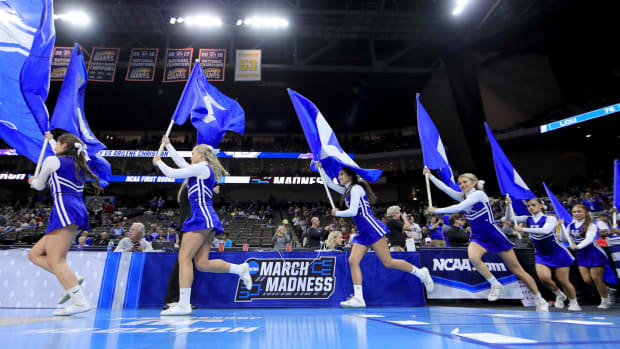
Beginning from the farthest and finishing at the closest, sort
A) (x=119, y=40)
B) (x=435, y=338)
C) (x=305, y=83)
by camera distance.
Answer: (x=305, y=83) < (x=119, y=40) < (x=435, y=338)

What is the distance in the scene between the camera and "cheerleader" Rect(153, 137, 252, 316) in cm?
336

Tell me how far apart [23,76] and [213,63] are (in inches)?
538

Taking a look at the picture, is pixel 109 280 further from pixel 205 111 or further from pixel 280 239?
pixel 280 239

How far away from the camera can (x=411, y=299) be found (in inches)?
196

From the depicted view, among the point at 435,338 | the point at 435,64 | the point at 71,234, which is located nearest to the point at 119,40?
the point at 435,64

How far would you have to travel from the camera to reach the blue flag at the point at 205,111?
16.0ft

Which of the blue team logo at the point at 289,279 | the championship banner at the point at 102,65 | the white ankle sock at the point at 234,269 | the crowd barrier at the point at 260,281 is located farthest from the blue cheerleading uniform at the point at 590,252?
the championship banner at the point at 102,65

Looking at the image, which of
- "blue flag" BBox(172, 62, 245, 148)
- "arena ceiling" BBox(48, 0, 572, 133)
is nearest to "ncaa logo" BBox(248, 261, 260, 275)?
"blue flag" BBox(172, 62, 245, 148)

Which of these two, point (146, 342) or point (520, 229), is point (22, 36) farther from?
point (520, 229)

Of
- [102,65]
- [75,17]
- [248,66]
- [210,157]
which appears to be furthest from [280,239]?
[75,17]

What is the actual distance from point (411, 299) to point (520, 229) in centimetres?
183

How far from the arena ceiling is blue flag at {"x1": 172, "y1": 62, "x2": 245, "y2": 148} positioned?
14.2m

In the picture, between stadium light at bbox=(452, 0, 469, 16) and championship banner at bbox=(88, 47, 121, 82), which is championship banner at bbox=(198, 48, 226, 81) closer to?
championship banner at bbox=(88, 47, 121, 82)

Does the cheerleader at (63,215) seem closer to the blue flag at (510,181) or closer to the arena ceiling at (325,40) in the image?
the blue flag at (510,181)
